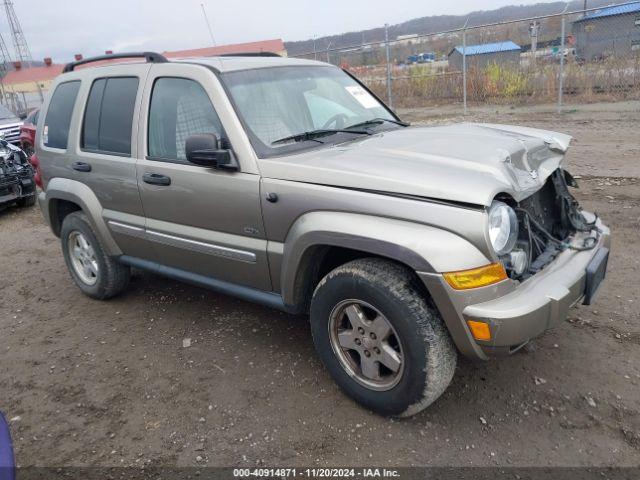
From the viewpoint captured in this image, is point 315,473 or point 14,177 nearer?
point 315,473

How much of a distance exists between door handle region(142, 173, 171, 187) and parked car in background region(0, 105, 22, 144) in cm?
983

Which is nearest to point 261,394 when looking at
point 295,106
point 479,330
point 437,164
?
point 479,330

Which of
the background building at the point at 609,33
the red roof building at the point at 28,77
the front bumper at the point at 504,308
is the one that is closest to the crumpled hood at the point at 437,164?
the front bumper at the point at 504,308

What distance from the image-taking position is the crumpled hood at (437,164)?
2.56m

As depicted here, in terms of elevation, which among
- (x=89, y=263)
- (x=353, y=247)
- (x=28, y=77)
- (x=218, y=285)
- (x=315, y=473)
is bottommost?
(x=315, y=473)

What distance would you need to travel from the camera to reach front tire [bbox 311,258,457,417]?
261 centimetres

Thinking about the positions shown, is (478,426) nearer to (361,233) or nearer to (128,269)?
(361,233)

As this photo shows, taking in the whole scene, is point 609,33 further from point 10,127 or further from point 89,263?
point 89,263

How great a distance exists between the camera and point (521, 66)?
15445 millimetres

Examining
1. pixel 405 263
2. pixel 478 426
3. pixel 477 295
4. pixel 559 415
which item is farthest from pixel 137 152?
pixel 559 415

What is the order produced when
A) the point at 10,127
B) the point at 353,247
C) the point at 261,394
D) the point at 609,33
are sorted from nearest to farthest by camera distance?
the point at 353,247
the point at 261,394
the point at 10,127
the point at 609,33

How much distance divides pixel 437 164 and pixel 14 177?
790cm

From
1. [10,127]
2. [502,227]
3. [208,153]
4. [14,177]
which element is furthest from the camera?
[10,127]

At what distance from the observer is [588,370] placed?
3.22m
